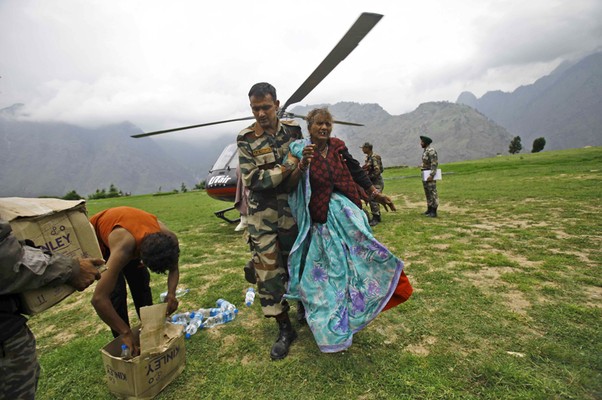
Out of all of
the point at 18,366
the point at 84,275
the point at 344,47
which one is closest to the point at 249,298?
the point at 84,275

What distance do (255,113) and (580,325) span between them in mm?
3647

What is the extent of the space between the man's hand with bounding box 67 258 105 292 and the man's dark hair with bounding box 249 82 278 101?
1.89 m

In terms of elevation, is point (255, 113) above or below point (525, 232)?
above

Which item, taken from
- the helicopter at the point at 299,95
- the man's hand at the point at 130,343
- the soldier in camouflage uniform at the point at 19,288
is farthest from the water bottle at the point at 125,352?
the helicopter at the point at 299,95

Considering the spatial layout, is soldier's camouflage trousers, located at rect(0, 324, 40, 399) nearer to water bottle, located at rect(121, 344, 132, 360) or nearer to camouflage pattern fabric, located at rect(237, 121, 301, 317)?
water bottle, located at rect(121, 344, 132, 360)

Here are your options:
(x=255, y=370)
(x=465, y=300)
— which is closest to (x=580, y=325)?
(x=465, y=300)

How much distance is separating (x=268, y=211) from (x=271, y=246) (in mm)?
338

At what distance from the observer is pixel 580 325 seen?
9.11 feet

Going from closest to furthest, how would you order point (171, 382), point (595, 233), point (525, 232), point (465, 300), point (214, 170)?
1. point (171, 382)
2. point (465, 300)
3. point (595, 233)
4. point (525, 232)
5. point (214, 170)

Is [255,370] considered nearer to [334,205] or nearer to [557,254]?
[334,205]

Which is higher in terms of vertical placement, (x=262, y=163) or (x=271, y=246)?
(x=262, y=163)

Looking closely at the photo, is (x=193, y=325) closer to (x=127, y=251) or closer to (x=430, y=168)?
(x=127, y=251)

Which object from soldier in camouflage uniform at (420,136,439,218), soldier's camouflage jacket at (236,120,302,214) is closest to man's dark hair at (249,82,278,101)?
soldier's camouflage jacket at (236,120,302,214)

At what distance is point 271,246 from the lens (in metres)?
2.86
